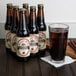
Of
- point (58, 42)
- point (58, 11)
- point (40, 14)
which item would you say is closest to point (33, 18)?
point (40, 14)

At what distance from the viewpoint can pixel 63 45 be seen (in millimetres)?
1007

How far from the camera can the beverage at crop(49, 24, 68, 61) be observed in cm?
99

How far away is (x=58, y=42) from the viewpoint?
99 centimetres

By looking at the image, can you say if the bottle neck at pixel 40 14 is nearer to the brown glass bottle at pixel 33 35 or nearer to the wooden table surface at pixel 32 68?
the brown glass bottle at pixel 33 35

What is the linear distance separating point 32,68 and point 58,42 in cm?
18

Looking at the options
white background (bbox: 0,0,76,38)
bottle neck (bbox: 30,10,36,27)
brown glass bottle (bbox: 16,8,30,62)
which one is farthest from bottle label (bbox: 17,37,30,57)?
white background (bbox: 0,0,76,38)

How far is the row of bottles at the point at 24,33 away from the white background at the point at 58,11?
351 mm

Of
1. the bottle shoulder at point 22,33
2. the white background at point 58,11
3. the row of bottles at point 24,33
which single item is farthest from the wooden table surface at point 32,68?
the white background at point 58,11

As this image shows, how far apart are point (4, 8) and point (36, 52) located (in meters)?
0.54

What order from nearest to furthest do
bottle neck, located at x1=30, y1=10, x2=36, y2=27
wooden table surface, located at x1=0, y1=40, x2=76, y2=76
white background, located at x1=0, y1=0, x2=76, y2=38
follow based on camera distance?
wooden table surface, located at x1=0, y1=40, x2=76, y2=76, bottle neck, located at x1=30, y1=10, x2=36, y2=27, white background, located at x1=0, y1=0, x2=76, y2=38

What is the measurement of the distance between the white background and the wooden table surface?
0.51m

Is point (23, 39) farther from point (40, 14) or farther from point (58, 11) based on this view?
point (58, 11)

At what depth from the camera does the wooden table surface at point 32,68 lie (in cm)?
92

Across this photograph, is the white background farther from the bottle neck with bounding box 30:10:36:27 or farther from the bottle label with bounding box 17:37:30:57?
the bottle label with bounding box 17:37:30:57
